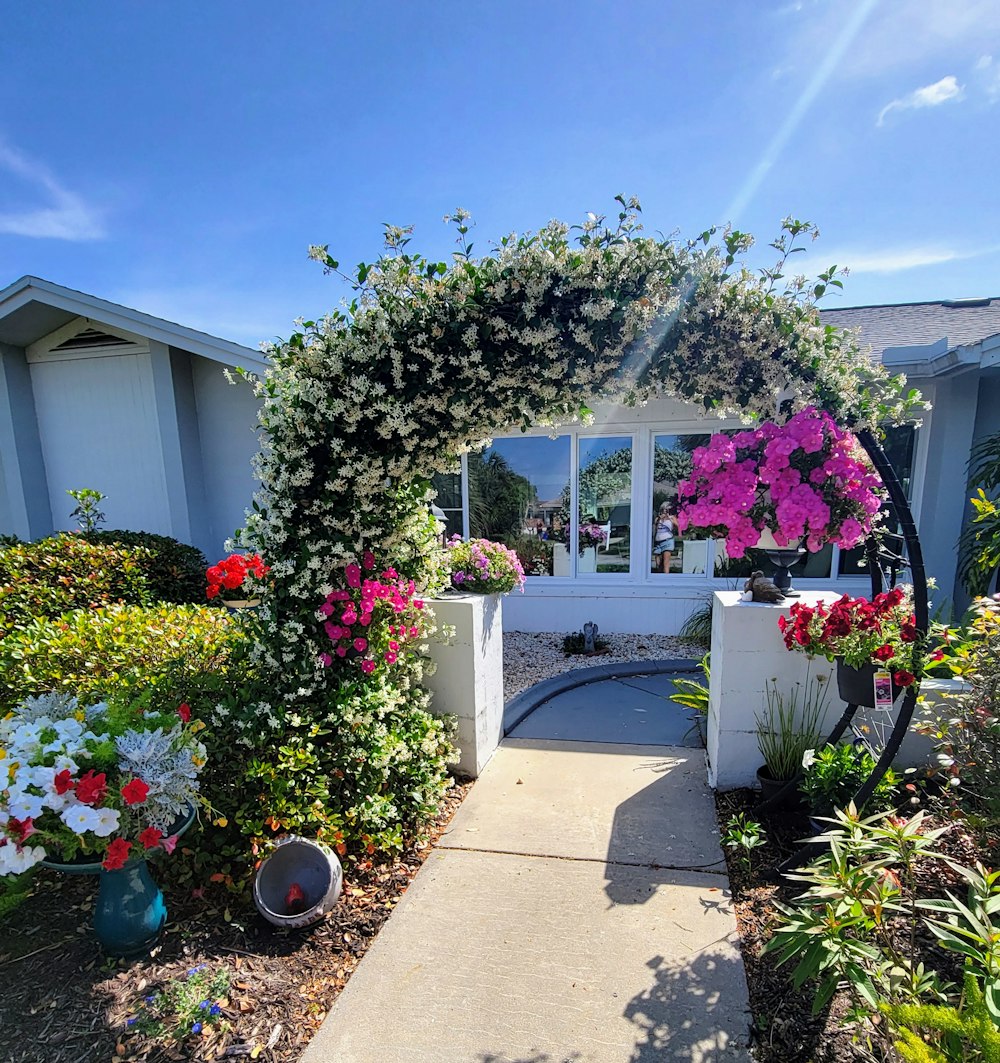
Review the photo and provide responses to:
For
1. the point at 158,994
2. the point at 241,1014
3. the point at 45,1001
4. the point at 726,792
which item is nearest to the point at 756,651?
the point at 726,792

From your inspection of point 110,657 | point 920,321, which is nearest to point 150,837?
point 110,657

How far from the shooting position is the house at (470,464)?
5.79 meters

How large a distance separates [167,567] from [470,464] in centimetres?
351

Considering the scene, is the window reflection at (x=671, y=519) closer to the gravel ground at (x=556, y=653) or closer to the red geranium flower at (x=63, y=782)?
the gravel ground at (x=556, y=653)

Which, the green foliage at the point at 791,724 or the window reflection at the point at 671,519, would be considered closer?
the green foliage at the point at 791,724

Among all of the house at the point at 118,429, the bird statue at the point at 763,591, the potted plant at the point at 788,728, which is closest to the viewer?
the potted plant at the point at 788,728

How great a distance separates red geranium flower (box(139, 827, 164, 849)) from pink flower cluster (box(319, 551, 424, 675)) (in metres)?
0.89

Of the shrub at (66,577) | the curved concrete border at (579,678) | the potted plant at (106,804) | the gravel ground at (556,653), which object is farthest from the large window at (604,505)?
the potted plant at (106,804)

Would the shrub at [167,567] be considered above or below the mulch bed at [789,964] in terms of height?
above

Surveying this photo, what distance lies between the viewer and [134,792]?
1662mm

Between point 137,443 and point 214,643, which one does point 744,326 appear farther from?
point 137,443

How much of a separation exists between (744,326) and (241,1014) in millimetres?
3010

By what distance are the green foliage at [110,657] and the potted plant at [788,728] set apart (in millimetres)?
2902

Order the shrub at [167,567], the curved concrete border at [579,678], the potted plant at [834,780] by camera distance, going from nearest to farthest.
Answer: the potted plant at [834,780]
the curved concrete border at [579,678]
the shrub at [167,567]
